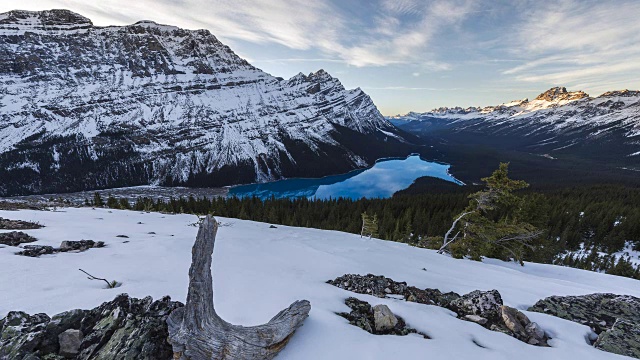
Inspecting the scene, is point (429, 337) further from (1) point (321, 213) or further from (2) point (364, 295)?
(1) point (321, 213)

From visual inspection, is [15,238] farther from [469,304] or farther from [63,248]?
[469,304]

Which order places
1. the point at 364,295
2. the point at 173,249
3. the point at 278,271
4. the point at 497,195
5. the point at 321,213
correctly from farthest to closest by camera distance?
the point at 321,213
the point at 497,195
the point at 173,249
the point at 278,271
the point at 364,295

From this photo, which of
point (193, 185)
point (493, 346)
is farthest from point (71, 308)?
point (193, 185)

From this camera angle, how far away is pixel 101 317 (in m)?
4.89

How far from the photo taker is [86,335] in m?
4.52

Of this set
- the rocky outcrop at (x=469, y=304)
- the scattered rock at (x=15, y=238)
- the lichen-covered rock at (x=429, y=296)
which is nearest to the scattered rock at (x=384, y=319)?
the rocky outcrop at (x=469, y=304)

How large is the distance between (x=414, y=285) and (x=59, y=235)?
14.5 meters

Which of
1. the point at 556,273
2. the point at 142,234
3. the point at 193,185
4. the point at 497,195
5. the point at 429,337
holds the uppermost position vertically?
the point at 497,195

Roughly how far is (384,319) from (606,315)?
720 cm

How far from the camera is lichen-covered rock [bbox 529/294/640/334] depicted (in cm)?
734

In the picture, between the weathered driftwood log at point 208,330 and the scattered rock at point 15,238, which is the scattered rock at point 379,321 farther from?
the scattered rock at point 15,238

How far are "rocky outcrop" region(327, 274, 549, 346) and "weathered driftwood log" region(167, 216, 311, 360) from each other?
1938 millimetres

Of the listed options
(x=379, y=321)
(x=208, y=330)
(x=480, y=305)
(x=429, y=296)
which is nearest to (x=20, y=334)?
(x=208, y=330)

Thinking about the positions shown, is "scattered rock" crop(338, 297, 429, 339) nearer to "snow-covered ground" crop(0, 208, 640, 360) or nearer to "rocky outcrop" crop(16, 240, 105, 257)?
"snow-covered ground" crop(0, 208, 640, 360)
